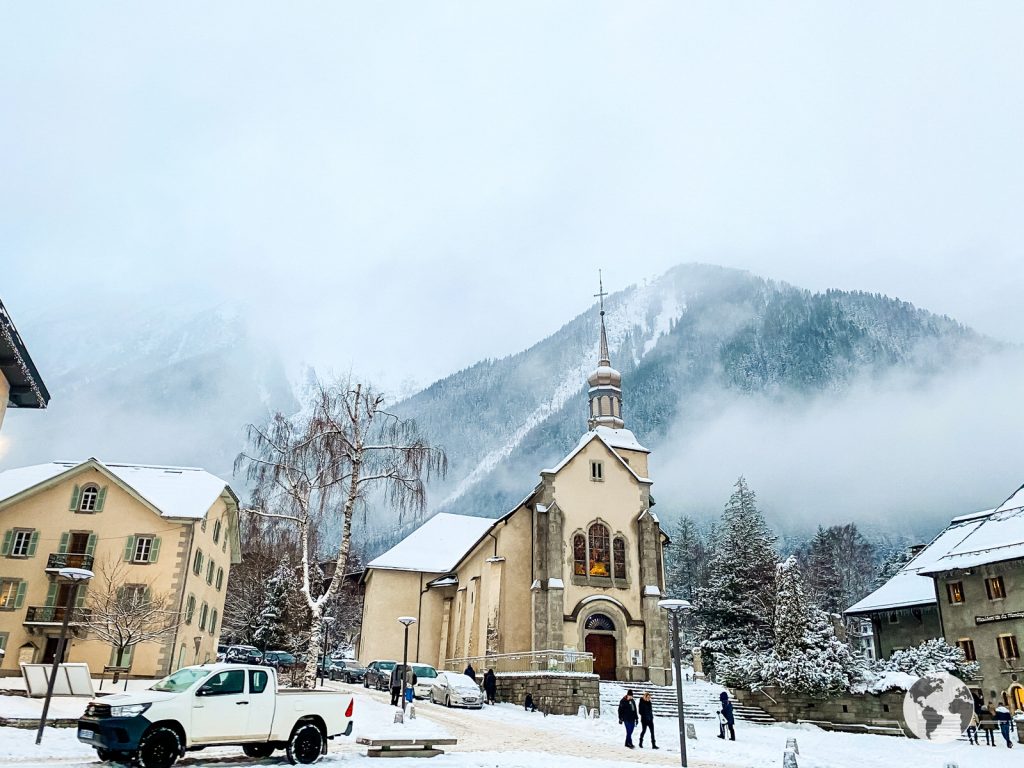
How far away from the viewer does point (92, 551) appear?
108 ft

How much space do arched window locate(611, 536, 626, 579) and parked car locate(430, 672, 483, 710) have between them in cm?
1225

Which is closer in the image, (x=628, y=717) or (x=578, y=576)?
(x=628, y=717)

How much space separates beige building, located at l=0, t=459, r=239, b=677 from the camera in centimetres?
3150

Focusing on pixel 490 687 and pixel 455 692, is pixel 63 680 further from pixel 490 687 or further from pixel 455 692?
pixel 490 687

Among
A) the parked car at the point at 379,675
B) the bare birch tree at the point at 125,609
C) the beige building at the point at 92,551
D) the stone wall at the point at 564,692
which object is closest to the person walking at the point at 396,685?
the stone wall at the point at 564,692

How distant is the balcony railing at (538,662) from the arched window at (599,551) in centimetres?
519

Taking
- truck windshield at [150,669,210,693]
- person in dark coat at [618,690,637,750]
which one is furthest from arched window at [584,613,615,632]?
truck windshield at [150,669,210,693]

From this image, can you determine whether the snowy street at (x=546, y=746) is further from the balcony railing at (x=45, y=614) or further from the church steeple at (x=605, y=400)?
the church steeple at (x=605, y=400)

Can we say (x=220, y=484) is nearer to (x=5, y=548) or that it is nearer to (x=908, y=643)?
(x=5, y=548)

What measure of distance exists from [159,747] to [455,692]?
776 inches

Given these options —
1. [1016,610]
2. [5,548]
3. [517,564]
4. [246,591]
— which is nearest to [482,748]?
[517,564]

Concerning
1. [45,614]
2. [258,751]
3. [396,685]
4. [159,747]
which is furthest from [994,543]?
[45,614]

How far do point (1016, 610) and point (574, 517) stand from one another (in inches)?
840

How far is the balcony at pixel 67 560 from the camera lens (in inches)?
1278
